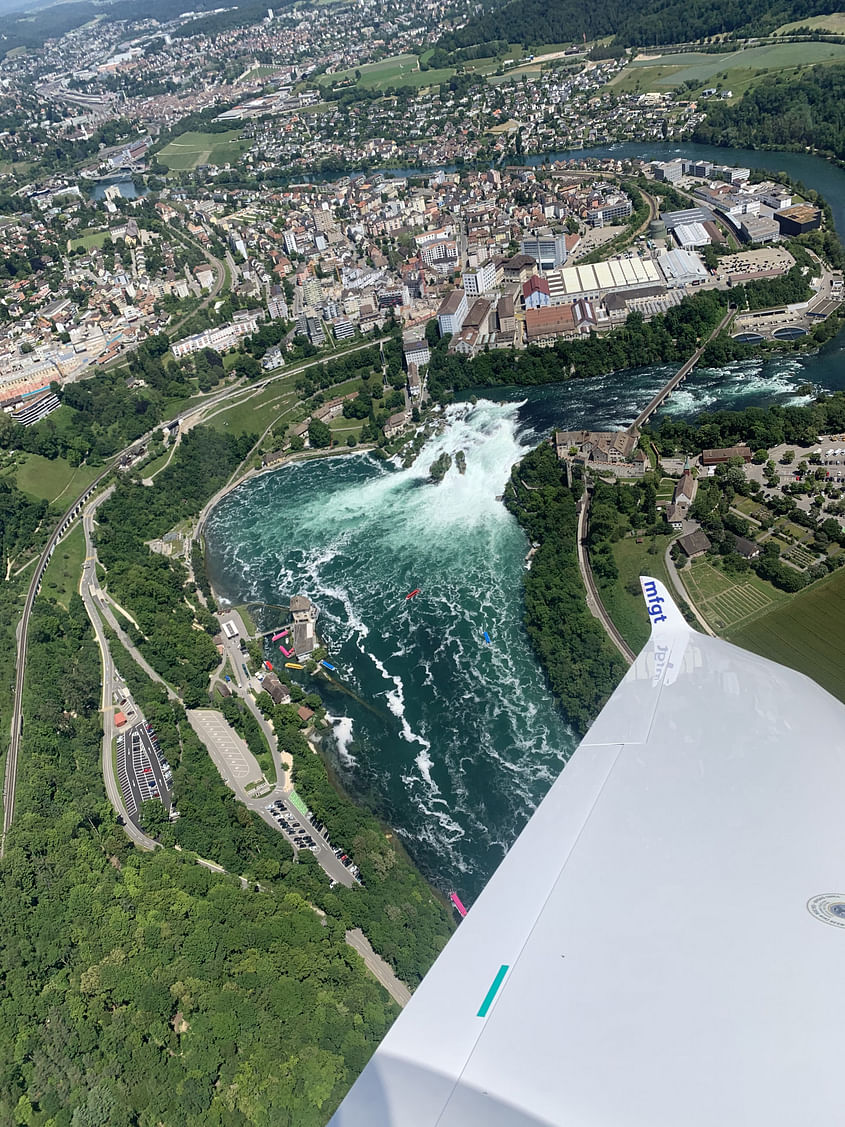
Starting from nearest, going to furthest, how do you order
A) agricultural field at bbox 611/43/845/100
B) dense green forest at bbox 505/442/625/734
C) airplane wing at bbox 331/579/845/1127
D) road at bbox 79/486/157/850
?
airplane wing at bbox 331/579/845/1127
road at bbox 79/486/157/850
dense green forest at bbox 505/442/625/734
agricultural field at bbox 611/43/845/100

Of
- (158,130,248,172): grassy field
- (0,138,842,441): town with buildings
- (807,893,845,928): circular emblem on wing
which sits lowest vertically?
(0,138,842,441): town with buildings

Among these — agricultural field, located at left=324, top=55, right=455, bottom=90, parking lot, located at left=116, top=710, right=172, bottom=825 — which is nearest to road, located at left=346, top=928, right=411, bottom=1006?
parking lot, located at left=116, top=710, right=172, bottom=825

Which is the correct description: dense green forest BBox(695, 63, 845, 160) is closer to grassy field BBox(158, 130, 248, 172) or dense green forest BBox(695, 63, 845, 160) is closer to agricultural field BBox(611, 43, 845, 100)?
agricultural field BBox(611, 43, 845, 100)

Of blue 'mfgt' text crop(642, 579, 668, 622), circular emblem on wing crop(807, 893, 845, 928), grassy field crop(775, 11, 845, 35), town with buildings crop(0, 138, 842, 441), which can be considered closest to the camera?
circular emblem on wing crop(807, 893, 845, 928)

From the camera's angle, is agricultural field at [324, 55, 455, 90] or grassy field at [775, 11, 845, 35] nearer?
grassy field at [775, 11, 845, 35]

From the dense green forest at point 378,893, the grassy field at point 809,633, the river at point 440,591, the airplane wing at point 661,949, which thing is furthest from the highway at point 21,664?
the grassy field at point 809,633

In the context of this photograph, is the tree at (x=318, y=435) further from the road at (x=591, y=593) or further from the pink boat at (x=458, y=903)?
the pink boat at (x=458, y=903)
